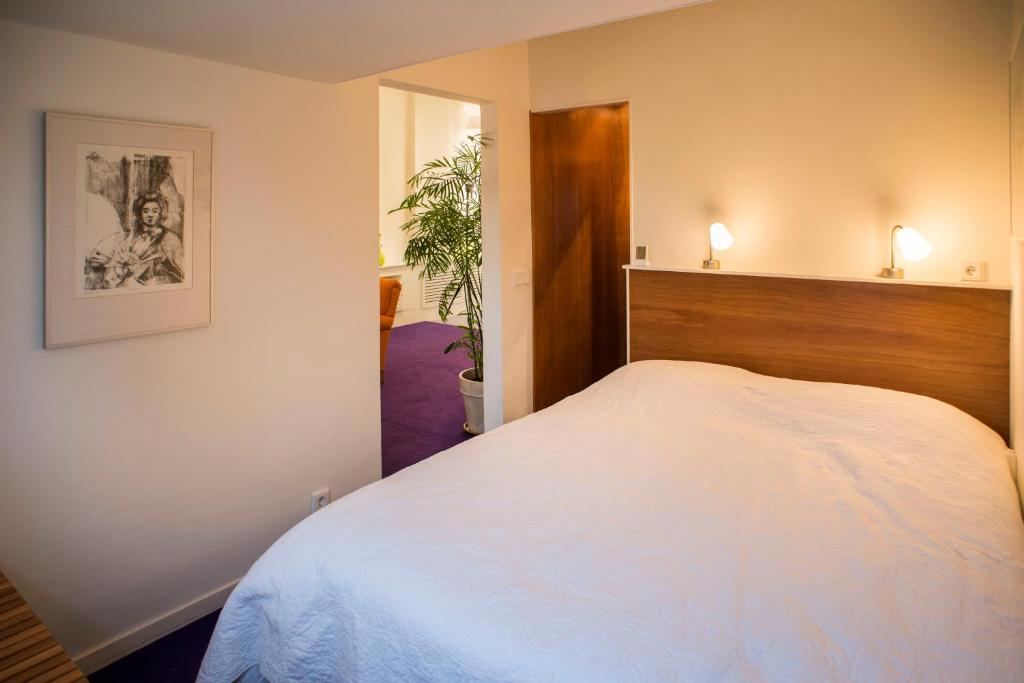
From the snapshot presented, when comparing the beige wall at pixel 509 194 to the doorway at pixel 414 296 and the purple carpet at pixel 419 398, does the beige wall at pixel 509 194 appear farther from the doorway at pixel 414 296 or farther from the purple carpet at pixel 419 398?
the purple carpet at pixel 419 398

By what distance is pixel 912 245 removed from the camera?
2.62 metres

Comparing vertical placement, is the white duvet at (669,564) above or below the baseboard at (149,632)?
above

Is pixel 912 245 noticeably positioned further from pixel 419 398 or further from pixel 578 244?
pixel 419 398

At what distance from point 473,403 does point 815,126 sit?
2528 mm

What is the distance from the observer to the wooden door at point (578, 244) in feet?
13.3

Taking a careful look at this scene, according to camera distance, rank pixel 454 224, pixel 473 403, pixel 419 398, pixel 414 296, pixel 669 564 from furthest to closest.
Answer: pixel 414 296
pixel 419 398
pixel 473 403
pixel 454 224
pixel 669 564

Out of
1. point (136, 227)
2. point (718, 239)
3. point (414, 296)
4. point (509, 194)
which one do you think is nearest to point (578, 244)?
point (509, 194)

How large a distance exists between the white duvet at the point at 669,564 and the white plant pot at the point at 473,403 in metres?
1.79

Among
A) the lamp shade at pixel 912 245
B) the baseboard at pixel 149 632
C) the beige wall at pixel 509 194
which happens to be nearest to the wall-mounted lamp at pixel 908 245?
the lamp shade at pixel 912 245

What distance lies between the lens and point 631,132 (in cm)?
346

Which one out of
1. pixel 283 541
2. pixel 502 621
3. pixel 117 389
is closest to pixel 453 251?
pixel 117 389

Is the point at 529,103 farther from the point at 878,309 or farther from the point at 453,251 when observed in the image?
the point at 878,309

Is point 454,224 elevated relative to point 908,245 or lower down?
elevated

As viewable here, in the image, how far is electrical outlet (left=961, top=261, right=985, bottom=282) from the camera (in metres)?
2.57
